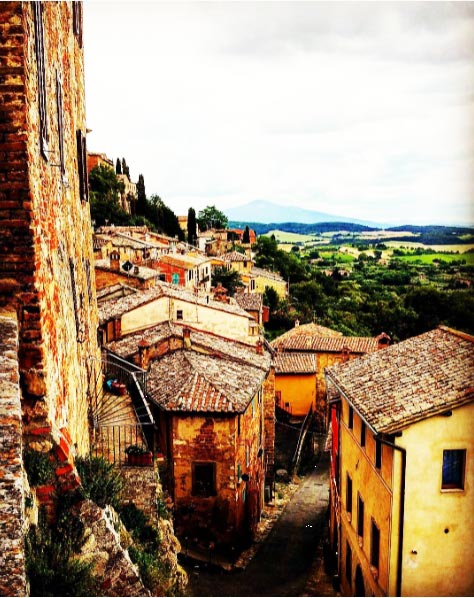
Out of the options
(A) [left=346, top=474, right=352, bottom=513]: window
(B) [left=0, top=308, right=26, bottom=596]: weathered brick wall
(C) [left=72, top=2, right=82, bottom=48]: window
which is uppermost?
(C) [left=72, top=2, right=82, bottom=48]: window

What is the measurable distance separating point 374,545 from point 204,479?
633cm

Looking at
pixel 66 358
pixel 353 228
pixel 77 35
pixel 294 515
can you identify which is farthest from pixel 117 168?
pixel 353 228

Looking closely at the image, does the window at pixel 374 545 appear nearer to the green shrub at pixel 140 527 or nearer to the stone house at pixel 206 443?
the stone house at pixel 206 443

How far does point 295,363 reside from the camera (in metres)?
36.2

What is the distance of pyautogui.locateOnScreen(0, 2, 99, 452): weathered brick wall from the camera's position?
5.38 m

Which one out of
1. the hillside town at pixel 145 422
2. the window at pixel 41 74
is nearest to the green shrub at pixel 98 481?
the hillside town at pixel 145 422

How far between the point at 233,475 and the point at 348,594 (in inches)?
181

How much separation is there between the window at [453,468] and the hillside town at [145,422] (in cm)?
4

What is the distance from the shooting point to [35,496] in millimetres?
5207

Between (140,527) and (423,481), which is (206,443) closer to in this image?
(423,481)

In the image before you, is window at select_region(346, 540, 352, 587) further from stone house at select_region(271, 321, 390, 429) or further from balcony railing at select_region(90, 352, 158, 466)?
stone house at select_region(271, 321, 390, 429)

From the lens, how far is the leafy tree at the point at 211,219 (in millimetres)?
106750

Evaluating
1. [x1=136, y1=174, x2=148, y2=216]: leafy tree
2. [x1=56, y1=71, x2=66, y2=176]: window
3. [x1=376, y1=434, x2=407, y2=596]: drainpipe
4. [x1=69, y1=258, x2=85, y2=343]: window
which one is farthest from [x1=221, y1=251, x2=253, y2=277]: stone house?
[x1=56, y1=71, x2=66, y2=176]: window

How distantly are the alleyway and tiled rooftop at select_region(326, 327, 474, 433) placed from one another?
20.3 ft
